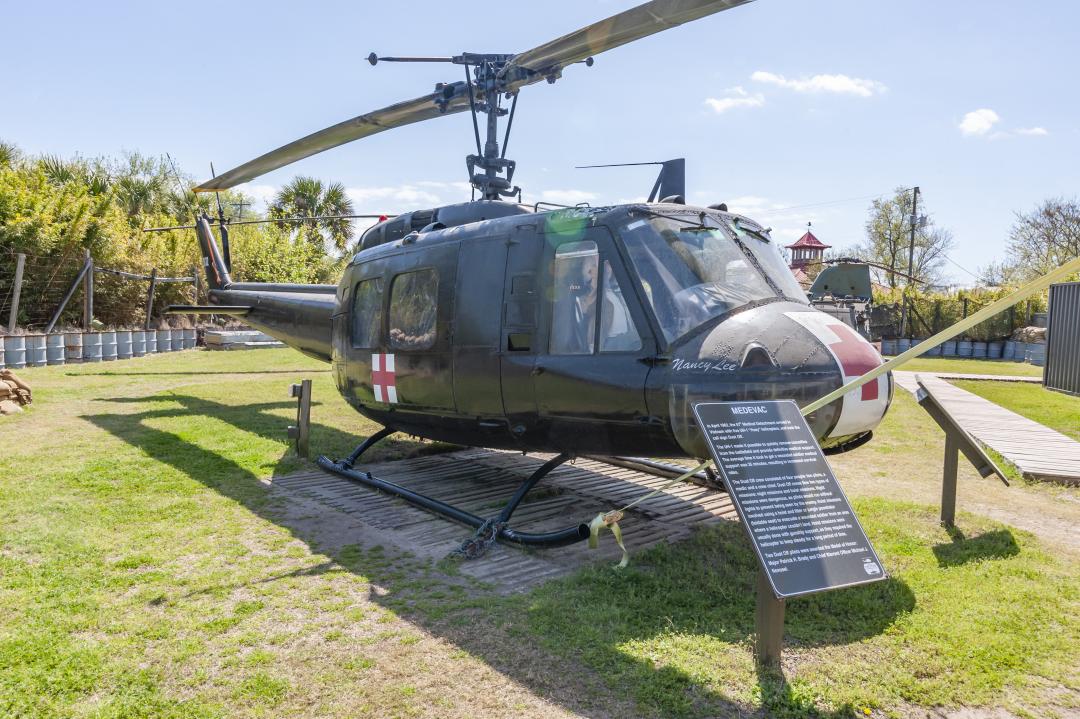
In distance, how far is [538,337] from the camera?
497 cm

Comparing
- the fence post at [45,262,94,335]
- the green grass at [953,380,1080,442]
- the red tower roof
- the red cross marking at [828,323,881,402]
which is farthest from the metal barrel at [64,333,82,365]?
the red tower roof

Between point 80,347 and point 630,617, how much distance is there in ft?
59.3

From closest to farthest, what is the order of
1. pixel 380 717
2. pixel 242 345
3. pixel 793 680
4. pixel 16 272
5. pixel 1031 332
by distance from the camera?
pixel 380 717, pixel 793 680, pixel 16 272, pixel 242 345, pixel 1031 332

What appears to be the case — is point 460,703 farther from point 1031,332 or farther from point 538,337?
point 1031,332

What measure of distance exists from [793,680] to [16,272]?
19.9m

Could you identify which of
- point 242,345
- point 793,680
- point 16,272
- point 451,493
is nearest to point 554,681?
point 793,680

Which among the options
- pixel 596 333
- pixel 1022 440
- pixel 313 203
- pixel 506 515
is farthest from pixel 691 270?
pixel 313 203

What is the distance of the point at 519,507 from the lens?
19.6 feet

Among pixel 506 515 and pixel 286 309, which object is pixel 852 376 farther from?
pixel 286 309

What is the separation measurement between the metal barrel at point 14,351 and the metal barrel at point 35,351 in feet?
0.72

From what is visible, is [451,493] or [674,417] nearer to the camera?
[674,417]

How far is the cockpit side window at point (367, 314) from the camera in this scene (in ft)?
21.2

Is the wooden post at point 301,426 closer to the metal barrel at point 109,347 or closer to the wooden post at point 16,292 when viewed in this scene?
the wooden post at point 16,292

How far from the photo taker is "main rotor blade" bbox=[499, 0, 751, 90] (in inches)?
171
